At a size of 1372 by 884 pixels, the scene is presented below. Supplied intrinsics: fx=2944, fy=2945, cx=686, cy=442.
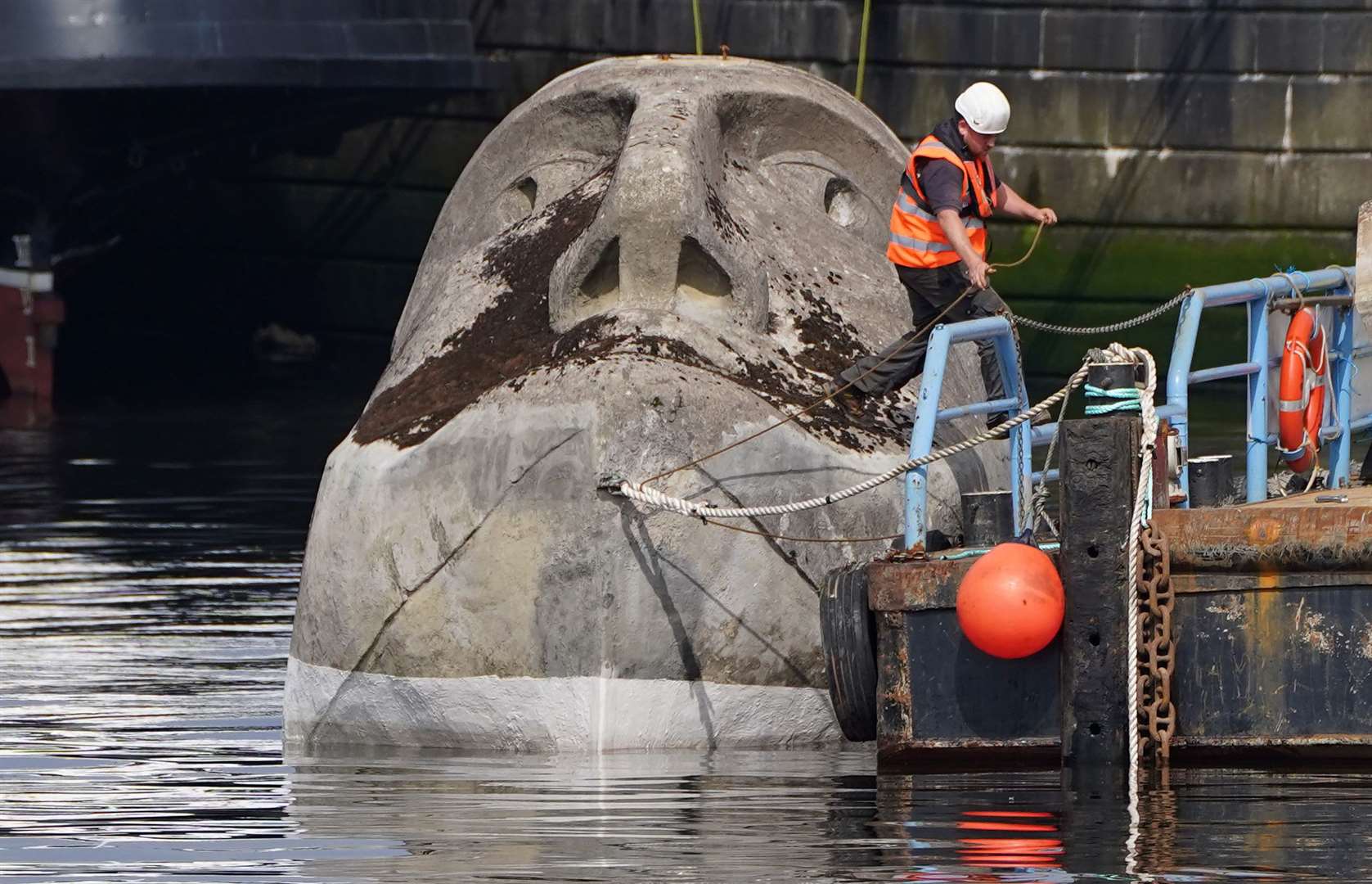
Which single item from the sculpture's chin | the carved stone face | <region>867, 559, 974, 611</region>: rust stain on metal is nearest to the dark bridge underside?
the carved stone face

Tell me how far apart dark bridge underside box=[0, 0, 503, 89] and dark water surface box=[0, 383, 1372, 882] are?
410 inches

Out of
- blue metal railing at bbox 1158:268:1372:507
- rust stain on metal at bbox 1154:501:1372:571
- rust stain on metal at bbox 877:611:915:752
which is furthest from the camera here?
blue metal railing at bbox 1158:268:1372:507

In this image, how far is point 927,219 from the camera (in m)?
10.9

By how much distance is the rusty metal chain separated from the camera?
28.3 feet

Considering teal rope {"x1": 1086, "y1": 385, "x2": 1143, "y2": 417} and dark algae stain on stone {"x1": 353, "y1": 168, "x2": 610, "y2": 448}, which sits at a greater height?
dark algae stain on stone {"x1": 353, "y1": 168, "x2": 610, "y2": 448}

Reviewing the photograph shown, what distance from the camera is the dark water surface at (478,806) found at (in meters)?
7.61

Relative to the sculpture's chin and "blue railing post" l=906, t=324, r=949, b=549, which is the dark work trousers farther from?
"blue railing post" l=906, t=324, r=949, b=549

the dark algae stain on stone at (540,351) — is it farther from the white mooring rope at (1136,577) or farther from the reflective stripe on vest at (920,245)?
the white mooring rope at (1136,577)

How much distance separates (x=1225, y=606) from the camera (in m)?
8.66

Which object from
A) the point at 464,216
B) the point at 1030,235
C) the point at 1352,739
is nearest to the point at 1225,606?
the point at 1352,739

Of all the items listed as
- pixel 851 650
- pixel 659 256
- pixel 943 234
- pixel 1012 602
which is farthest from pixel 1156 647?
pixel 659 256

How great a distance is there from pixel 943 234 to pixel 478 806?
10.5ft

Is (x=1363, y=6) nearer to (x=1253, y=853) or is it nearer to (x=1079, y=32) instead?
(x=1079, y=32)

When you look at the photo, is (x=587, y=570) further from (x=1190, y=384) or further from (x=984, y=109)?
(x=984, y=109)
